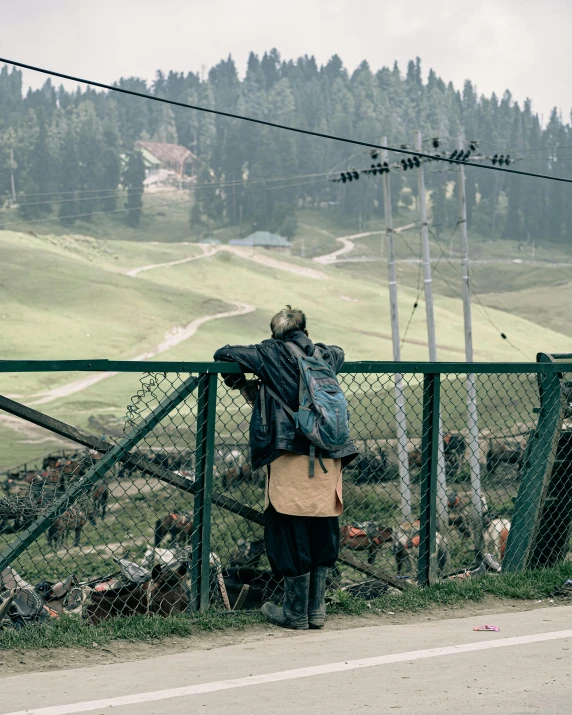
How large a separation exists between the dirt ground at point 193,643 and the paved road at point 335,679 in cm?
11

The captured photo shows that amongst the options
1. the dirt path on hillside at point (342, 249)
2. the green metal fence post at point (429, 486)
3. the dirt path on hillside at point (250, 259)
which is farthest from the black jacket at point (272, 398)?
the dirt path on hillside at point (342, 249)

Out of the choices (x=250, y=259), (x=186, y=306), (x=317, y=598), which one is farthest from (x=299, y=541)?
(x=250, y=259)

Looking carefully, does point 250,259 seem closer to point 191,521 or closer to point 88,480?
point 191,521

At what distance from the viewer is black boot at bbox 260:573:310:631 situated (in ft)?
18.2

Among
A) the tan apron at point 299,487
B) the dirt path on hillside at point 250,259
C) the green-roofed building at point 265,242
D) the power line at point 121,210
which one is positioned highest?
the power line at point 121,210

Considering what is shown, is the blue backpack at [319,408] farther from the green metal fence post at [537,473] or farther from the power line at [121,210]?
the power line at [121,210]

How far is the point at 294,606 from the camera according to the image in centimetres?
559

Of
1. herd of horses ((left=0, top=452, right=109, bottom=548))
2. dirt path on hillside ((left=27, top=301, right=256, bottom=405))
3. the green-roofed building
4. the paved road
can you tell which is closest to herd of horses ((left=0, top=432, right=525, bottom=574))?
herd of horses ((left=0, top=452, right=109, bottom=548))

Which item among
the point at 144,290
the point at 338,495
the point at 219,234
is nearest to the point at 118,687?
the point at 338,495

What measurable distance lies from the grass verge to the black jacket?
836 millimetres

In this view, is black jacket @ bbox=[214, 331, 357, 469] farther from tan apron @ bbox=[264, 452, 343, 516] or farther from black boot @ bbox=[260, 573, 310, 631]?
black boot @ bbox=[260, 573, 310, 631]

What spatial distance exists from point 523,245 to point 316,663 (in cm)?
15437

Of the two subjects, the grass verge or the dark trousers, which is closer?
the grass verge

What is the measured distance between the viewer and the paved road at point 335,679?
4215 millimetres
